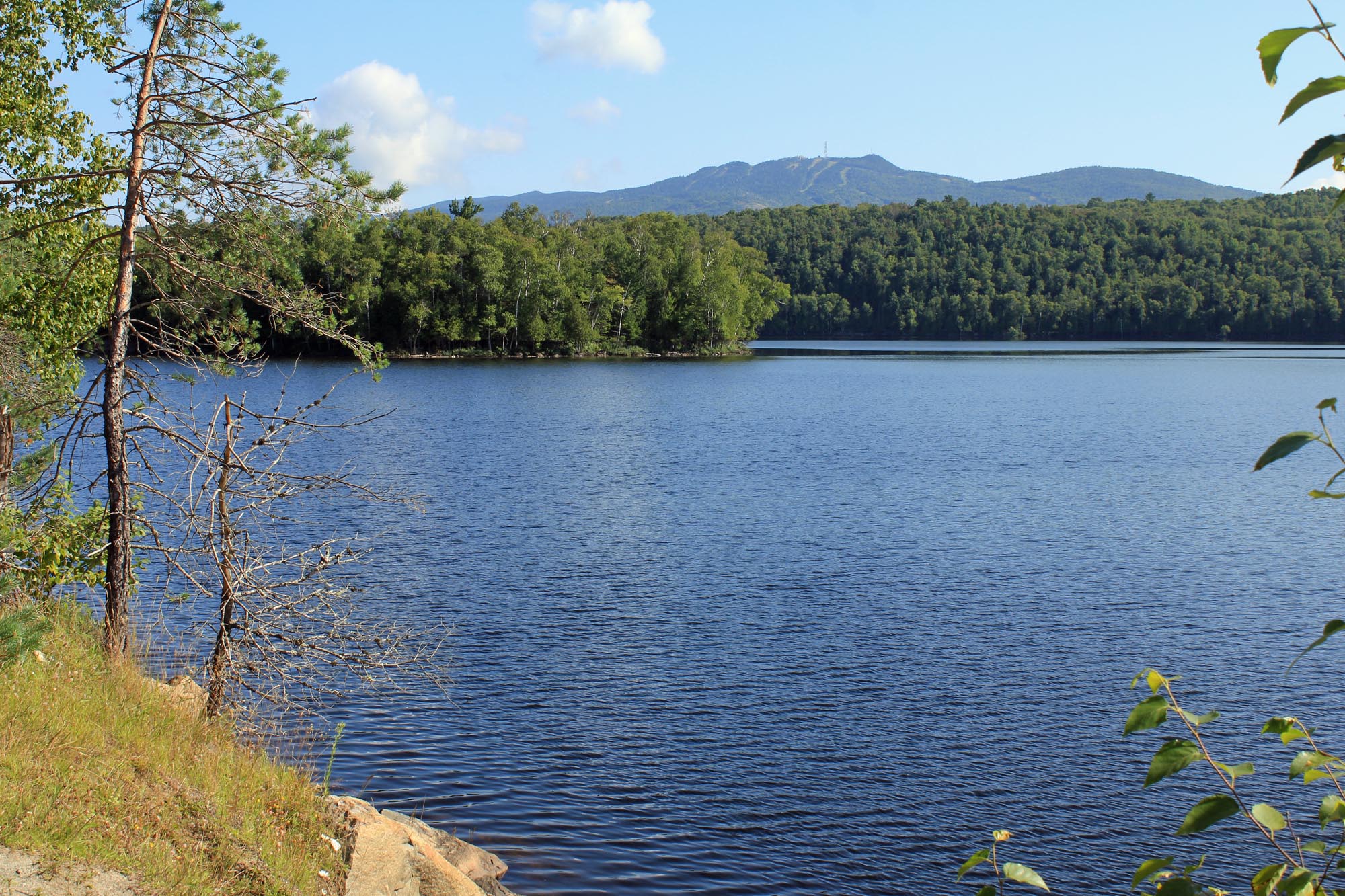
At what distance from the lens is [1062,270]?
166m

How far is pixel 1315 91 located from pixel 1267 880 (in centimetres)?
201

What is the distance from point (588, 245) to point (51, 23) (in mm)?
97274

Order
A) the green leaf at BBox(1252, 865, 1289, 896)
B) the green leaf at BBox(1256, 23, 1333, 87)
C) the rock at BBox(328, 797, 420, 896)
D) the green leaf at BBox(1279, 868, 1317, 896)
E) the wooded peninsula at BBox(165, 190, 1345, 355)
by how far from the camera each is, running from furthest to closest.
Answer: the wooded peninsula at BBox(165, 190, 1345, 355)
the rock at BBox(328, 797, 420, 896)
the green leaf at BBox(1252, 865, 1289, 896)
the green leaf at BBox(1279, 868, 1317, 896)
the green leaf at BBox(1256, 23, 1333, 87)

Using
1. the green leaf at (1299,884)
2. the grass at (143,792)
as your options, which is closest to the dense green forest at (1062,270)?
the grass at (143,792)

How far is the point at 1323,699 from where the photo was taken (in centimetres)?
1384

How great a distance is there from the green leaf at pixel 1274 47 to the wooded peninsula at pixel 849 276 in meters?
69.7

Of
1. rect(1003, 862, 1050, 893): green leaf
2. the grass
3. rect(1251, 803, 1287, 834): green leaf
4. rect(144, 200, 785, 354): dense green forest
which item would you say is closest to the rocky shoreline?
the grass

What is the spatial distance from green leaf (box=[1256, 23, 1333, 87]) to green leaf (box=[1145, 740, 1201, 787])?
1538mm

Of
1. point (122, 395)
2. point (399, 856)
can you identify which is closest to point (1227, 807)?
point (399, 856)

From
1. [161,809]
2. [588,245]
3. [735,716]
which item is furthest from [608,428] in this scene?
[588,245]

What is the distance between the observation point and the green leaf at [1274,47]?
1855mm

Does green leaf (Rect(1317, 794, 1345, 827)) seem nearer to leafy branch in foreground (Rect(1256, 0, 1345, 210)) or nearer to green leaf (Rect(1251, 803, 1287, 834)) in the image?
green leaf (Rect(1251, 803, 1287, 834))

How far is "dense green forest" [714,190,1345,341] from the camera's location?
149 meters

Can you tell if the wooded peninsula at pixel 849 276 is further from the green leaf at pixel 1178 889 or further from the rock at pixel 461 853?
the green leaf at pixel 1178 889
